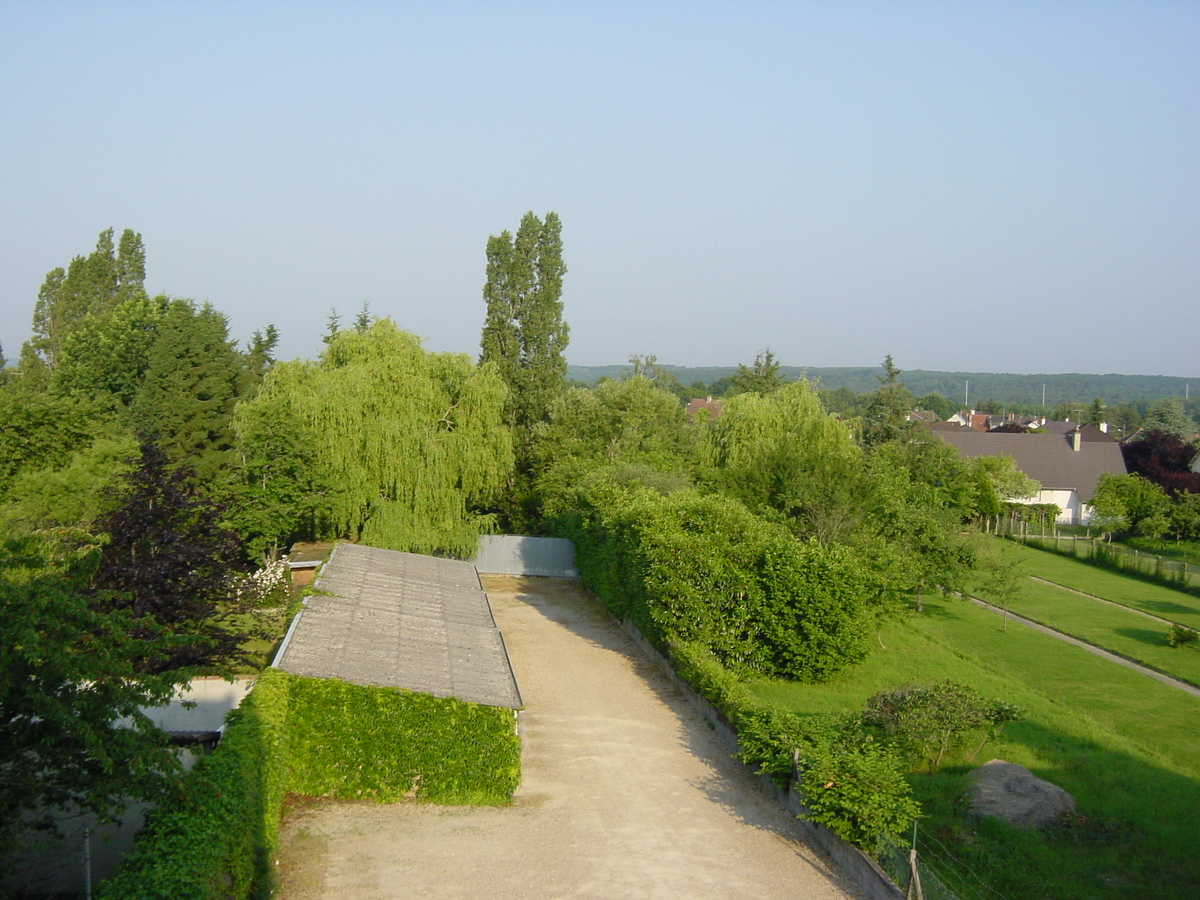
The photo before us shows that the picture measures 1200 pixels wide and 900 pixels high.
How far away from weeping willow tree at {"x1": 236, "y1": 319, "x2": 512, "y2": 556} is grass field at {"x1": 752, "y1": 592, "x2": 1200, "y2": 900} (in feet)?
45.1

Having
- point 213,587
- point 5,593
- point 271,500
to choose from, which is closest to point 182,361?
point 271,500

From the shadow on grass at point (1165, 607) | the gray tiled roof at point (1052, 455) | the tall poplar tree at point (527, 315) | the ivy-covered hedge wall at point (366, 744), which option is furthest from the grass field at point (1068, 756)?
the gray tiled roof at point (1052, 455)

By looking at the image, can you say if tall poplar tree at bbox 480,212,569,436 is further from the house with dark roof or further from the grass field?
the house with dark roof

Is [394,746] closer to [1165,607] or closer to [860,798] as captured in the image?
[860,798]

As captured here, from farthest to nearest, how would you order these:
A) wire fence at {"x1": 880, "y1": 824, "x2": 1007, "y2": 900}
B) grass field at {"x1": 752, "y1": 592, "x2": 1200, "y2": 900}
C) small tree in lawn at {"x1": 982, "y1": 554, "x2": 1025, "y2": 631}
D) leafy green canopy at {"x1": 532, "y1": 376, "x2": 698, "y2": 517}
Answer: leafy green canopy at {"x1": 532, "y1": 376, "x2": 698, "y2": 517} < small tree in lawn at {"x1": 982, "y1": 554, "x2": 1025, "y2": 631} < grass field at {"x1": 752, "y1": 592, "x2": 1200, "y2": 900} < wire fence at {"x1": 880, "y1": 824, "x2": 1007, "y2": 900}

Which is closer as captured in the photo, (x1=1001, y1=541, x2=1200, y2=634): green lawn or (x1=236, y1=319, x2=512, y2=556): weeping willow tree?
(x1=236, y1=319, x2=512, y2=556): weeping willow tree

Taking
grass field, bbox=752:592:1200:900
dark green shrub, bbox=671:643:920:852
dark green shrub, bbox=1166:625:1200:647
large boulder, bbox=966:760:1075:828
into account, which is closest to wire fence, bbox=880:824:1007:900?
grass field, bbox=752:592:1200:900

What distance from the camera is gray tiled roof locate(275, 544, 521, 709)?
13.3 metres

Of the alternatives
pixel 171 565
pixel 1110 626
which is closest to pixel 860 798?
pixel 171 565

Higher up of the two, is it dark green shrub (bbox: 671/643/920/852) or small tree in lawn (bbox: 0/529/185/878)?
small tree in lawn (bbox: 0/529/185/878)

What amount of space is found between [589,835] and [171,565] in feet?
28.4

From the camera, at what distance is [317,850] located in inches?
428

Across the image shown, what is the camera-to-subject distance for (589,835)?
39.5 feet

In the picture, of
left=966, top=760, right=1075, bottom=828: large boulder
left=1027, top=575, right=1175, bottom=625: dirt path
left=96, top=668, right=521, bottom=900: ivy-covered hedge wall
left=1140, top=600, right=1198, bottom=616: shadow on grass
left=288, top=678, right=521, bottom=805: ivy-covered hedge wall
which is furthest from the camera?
left=1140, top=600, right=1198, bottom=616: shadow on grass
